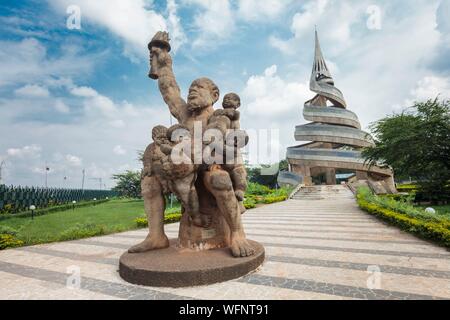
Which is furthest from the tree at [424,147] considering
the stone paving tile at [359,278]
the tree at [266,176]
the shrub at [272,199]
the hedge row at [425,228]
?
the tree at [266,176]

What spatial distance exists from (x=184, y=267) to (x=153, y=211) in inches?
42.8

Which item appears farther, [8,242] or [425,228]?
[8,242]

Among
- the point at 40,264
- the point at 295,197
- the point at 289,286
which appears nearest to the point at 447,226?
the point at 289,286

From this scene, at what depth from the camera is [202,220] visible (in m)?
3.92

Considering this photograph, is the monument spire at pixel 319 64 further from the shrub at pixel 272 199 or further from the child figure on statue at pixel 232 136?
the child figure on statue at pixel 232 136

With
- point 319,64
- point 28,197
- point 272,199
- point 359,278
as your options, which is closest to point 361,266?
point 359,278

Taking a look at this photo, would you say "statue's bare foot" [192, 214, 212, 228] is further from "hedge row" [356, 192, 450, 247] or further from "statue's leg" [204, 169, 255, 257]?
"hedge row" [356, 192, 450, 247]

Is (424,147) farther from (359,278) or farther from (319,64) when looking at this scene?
(319,64)

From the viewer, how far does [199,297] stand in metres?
2.80

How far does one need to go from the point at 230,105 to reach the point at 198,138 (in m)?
0.79

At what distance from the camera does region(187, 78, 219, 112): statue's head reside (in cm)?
394

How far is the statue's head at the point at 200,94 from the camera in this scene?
394 centimetres

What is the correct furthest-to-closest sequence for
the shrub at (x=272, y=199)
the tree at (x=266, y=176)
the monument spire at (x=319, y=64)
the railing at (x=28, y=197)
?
the tree at (x=266, y=176) → the monument spire at (x=319, y=64) → the shrub at (x=272, y=199) → the railing at (x=28, y=197)
